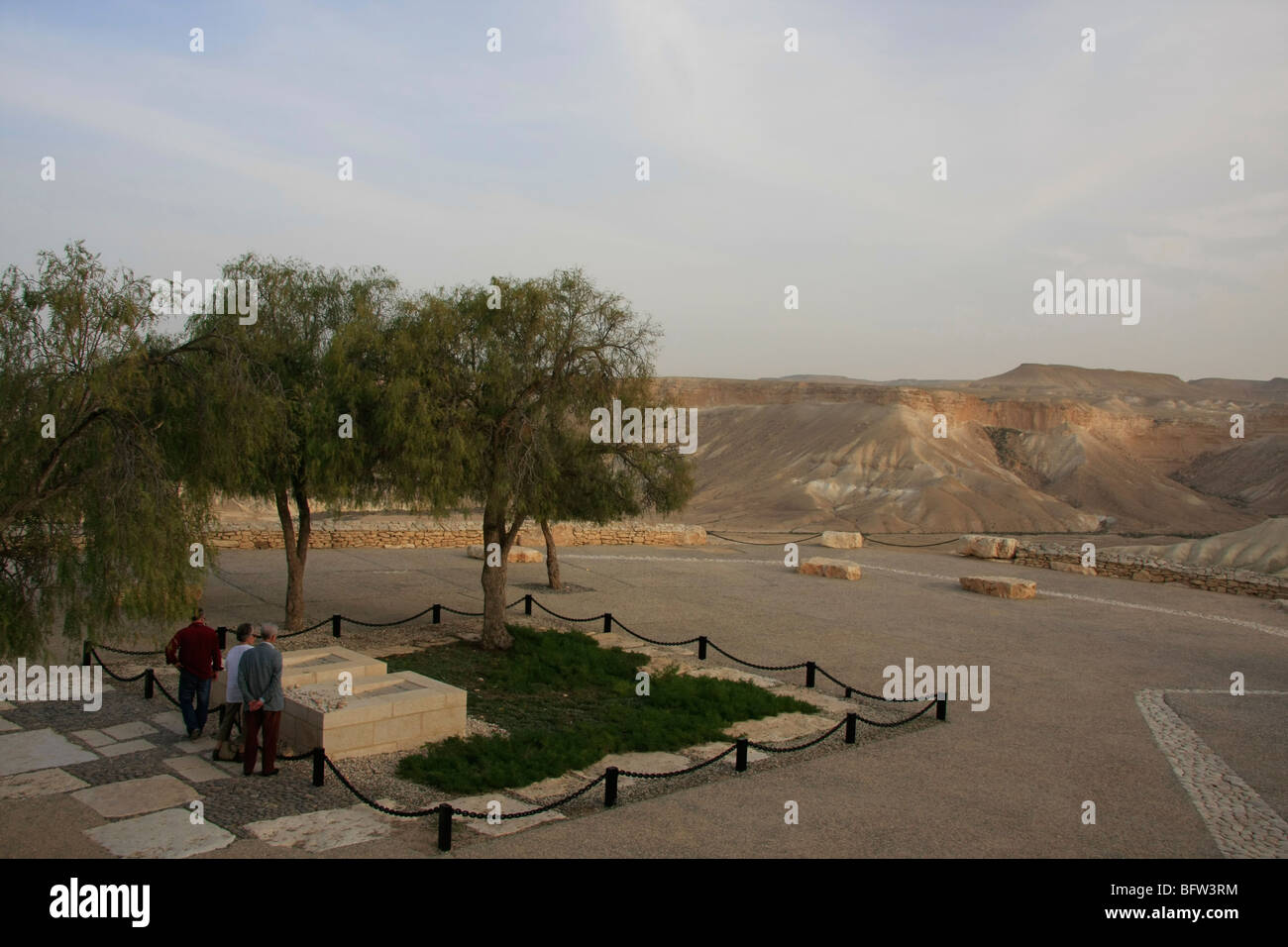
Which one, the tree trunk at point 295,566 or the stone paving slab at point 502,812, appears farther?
the tree trunk at point 295,566

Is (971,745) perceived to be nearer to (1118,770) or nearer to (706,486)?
(1118,770)

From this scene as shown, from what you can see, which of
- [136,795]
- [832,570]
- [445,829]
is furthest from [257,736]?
[832,570]

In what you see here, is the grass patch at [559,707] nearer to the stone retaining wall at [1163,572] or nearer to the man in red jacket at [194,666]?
the man in red jacket at [194,666]

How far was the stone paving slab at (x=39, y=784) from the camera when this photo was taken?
8344 millimetres

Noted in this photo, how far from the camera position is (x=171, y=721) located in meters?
10.8

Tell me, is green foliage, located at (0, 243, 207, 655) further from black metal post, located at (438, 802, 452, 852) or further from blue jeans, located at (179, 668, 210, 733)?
black metal post, located at (438, 802, 452, 852)

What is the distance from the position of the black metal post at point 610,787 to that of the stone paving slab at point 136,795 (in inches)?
151

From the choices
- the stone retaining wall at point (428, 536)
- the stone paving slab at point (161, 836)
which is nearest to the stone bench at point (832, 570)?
the stone retaining wall at point (428, 536)

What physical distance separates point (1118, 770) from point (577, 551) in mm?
21013

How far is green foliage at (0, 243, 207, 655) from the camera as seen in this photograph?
7.94 meters

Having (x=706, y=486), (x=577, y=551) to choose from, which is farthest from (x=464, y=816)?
(x=706, y=486)

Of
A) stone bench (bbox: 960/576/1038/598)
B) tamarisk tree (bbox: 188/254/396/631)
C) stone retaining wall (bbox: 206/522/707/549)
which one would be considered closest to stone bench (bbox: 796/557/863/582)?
stone bench (bbox: 960/576/1038/598)

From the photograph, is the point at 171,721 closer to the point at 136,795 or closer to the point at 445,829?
the point at 136,795
